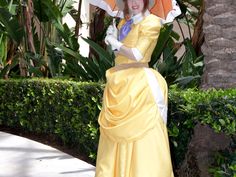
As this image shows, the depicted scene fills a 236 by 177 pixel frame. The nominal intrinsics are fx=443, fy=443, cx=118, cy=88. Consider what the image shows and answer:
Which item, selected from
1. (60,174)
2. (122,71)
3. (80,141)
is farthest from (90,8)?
(122,71)

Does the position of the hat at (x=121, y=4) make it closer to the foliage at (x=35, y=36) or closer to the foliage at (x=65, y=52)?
the foliage at (x=65, y=52)

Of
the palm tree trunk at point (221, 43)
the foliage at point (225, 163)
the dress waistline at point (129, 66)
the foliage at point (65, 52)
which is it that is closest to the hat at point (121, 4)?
the dress waistline at point (129, 66)

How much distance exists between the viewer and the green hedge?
120 inches

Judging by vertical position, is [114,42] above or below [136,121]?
above

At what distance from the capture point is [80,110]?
4922 mm

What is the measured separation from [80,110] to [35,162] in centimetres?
80

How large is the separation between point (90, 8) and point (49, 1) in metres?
5.21

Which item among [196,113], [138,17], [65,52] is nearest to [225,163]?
[196,113]

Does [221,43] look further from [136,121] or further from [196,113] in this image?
[136,121]

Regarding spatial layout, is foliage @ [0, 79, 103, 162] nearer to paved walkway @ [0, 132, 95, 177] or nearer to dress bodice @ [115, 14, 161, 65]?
paved walkway @ [0, 132, 95, 177]

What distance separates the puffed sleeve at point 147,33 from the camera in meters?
2.84

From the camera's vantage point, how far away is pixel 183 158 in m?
3.82

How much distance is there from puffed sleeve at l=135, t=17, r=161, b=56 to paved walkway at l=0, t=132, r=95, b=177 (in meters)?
1.61

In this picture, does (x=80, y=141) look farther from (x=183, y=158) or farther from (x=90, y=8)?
(x=90, y=8)
